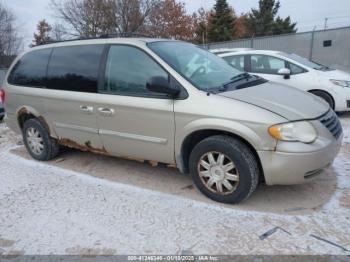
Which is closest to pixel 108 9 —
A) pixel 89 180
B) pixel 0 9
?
pixel 0 9

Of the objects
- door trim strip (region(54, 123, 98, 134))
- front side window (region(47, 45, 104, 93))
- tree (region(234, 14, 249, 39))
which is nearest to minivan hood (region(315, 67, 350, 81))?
front side window (region(47, 45, 104, 93))

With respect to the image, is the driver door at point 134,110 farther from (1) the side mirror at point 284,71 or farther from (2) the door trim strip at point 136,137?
(1) the side mirror at point 284,71

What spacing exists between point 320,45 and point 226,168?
1345 cm

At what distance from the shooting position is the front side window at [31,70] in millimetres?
4750

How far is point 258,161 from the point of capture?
3.28 m

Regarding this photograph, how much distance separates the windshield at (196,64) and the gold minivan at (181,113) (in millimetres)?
16

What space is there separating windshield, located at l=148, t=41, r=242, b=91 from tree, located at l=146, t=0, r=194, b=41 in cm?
2639

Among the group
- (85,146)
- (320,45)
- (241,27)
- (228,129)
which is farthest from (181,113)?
(241,27)

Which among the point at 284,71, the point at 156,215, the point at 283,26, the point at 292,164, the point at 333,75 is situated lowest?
the point at 156,215

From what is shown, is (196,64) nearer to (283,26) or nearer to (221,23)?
(221,23)

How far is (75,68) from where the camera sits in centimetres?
435

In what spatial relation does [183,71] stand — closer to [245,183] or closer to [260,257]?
[245,183]

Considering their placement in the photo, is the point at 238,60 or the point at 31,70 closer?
the point at 31,70

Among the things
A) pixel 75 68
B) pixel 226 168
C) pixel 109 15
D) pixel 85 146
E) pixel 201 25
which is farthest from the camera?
pixel 201 25
